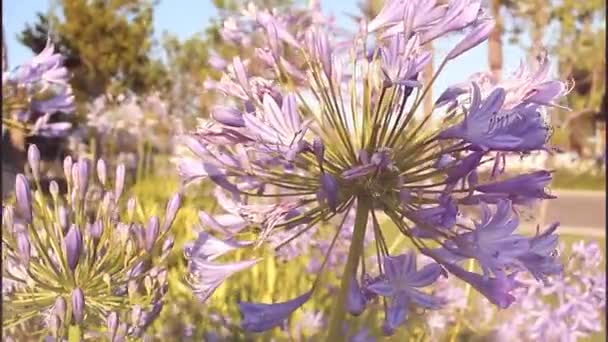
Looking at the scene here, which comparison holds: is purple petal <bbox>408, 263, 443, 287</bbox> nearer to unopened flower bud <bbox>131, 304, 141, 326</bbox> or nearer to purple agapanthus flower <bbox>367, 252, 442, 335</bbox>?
purple agapanthus flower <bbox>367, 252, 442, 335</bbox>

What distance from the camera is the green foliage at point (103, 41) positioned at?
0.77 m

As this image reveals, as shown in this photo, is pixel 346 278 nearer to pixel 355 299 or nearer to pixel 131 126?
pixel 355 299

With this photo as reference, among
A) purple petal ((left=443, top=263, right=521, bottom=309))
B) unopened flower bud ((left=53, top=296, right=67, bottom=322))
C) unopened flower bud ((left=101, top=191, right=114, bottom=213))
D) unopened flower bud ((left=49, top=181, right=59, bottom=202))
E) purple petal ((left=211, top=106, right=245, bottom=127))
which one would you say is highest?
purple petal ((left=211, top=106, right=245, bottom=127))

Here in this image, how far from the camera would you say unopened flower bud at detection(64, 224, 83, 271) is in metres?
0.38

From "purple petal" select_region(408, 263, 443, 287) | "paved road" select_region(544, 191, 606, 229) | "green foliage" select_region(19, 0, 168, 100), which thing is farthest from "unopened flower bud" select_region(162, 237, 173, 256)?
"paved road" select_region(544, 191, 606, 229)

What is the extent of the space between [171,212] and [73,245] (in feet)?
0.14

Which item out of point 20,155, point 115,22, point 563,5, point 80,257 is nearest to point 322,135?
point 80,257

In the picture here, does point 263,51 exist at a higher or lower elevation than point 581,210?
higher

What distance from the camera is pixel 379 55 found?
402 millimetres

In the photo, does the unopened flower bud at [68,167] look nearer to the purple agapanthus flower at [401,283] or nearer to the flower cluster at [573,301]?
the purple agapanthus flower at [401,283]

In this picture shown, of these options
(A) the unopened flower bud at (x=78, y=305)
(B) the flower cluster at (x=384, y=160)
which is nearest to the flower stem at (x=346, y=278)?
(B) the flower cluster at (x=384, y=160)

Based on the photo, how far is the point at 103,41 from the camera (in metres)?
0.97

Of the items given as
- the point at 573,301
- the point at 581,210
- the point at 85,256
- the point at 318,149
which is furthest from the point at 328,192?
the point at 581,210

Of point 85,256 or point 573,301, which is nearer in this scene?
point 85,256
